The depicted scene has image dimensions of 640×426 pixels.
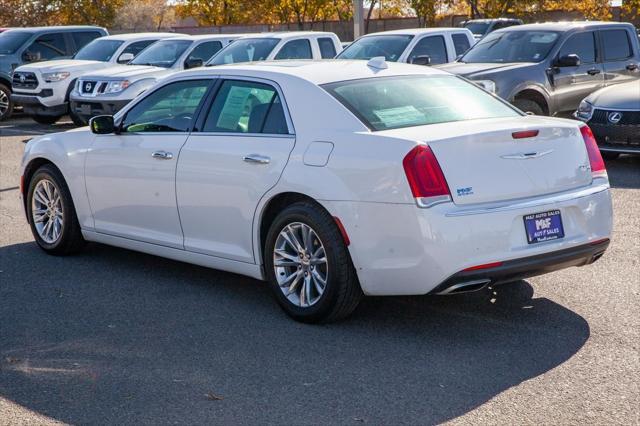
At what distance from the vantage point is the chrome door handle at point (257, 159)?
6320 mm

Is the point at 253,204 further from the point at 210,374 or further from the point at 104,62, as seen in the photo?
the point at 104,62

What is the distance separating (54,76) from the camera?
1964cm

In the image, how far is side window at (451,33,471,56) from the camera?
17.7m

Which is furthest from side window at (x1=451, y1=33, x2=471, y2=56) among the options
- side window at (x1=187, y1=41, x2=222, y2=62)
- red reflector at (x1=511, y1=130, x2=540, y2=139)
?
red reflector at (x1=511, y1=130, x2=540, y2=139)

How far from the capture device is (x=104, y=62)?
65.6ft

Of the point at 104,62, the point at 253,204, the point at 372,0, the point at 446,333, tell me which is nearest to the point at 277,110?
the point at 253,204

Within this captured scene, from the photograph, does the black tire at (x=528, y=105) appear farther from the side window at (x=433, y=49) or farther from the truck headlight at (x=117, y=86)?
the truck headlight at (x=117, y=86)

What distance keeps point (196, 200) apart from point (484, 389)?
2667mm

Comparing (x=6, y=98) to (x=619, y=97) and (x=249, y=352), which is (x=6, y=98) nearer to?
(x=619, y=97)

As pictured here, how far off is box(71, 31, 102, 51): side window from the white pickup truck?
786cm

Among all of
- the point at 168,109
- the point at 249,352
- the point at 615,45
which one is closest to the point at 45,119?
the point at 615,45

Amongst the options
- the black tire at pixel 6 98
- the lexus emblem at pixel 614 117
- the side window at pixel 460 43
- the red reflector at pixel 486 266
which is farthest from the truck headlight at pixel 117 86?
the red reflector at pixel 486 266

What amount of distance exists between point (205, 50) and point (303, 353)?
14237 mm

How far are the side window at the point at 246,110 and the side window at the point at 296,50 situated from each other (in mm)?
10997
